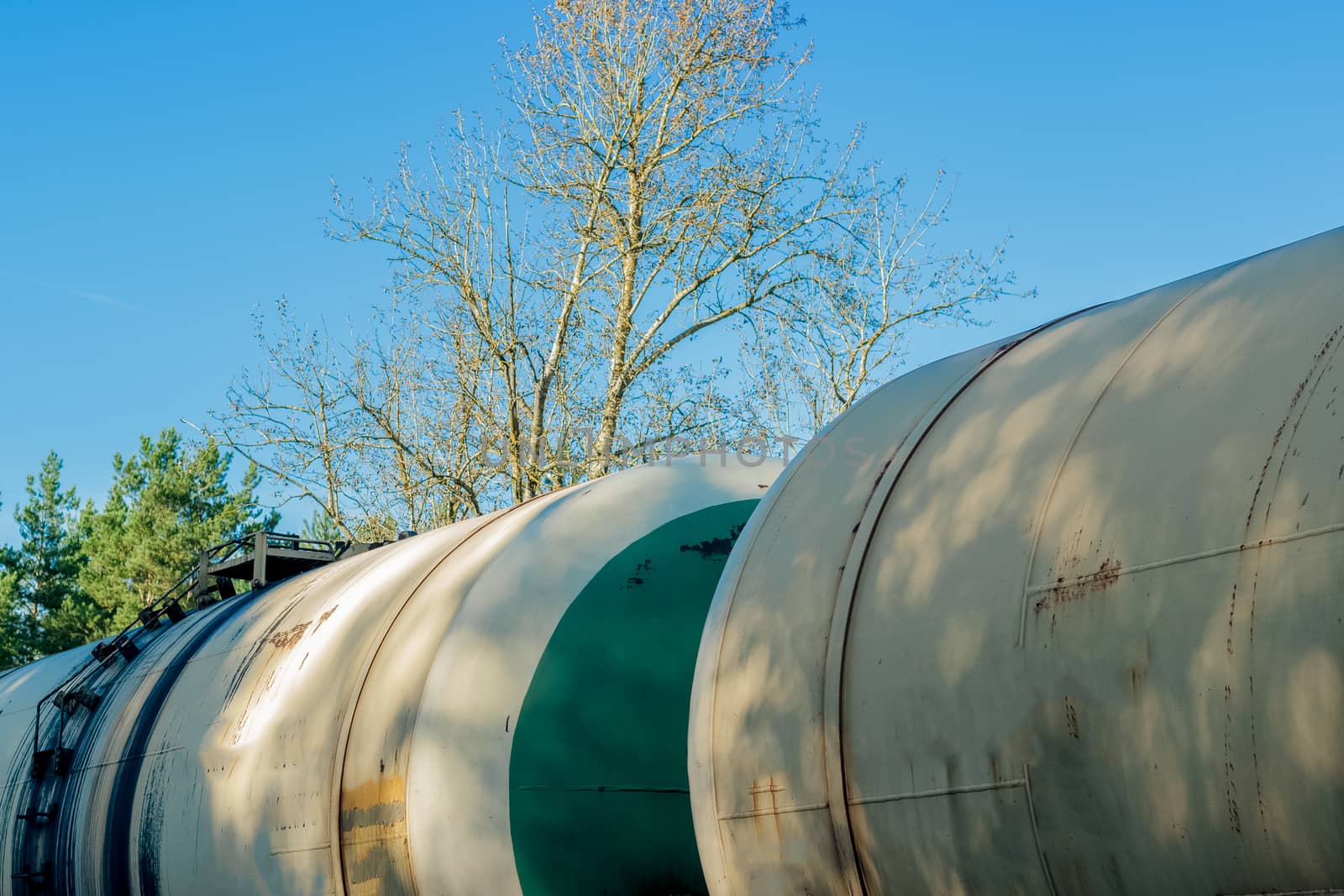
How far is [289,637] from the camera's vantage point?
7395 millimetres

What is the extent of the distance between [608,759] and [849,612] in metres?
2.28

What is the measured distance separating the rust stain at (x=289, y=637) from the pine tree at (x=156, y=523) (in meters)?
35.3

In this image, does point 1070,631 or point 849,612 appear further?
point 849,612

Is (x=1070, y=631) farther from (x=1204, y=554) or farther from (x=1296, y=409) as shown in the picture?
(x=1296, y=409)

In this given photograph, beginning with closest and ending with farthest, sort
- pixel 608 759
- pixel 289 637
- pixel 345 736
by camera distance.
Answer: pixel 608 759 → pixel 345 736 → pixel 289 637

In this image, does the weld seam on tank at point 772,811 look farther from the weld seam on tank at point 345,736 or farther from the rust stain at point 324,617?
the rust stain at point 324,617

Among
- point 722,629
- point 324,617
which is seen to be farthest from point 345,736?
point 722,629

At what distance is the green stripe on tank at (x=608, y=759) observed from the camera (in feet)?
17.9

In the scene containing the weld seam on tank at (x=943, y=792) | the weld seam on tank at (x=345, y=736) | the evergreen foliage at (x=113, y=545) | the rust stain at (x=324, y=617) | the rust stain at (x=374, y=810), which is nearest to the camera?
the weld seam on tank at (x=943, y=792)

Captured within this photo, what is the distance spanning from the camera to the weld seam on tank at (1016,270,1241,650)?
9.82 ft

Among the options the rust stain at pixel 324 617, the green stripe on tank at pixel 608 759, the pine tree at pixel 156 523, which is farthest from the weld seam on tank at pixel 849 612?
the pine tree at pixel 156 523

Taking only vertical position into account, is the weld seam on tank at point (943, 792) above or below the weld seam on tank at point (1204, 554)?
below

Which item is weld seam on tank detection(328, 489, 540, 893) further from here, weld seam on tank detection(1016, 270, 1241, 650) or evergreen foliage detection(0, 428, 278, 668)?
evergreen foliage detection(0, 428, 278, 668)

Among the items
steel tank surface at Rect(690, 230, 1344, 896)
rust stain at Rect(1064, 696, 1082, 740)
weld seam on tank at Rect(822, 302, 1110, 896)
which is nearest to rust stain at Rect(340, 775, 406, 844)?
steel tank surface at Rect(690, 230, 1344, 896)
